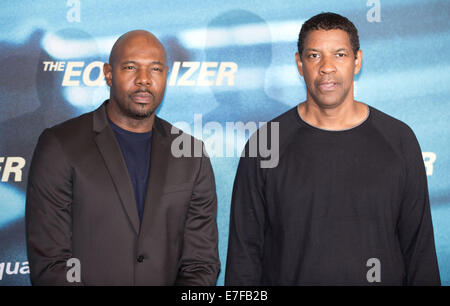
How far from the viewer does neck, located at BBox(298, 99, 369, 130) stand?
7.95 feet

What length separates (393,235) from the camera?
7.62ft

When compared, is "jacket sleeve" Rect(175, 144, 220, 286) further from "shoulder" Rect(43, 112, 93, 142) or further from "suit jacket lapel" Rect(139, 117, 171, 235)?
"shoulder" Rect(43, 112, 93, 142)

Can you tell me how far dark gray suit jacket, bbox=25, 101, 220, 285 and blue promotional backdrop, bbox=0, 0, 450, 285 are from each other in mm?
738

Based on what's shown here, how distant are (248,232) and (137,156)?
691mm

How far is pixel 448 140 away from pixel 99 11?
2480 mm

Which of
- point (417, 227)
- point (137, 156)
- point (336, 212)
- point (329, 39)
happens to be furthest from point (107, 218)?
point (417, 227)

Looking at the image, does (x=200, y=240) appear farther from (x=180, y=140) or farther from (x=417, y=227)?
(x=417, y=227)

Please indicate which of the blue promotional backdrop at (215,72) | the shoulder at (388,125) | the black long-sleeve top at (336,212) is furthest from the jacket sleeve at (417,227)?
the blue promotional backdrop at (215,72)

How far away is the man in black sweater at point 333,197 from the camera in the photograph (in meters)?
2.28

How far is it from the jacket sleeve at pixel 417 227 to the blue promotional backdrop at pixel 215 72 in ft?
2.95

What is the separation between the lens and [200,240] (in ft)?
8.01

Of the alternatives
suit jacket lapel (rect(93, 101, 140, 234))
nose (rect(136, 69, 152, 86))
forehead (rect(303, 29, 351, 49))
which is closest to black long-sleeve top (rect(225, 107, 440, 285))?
forehead (rect(303, 29, 351, 49))
